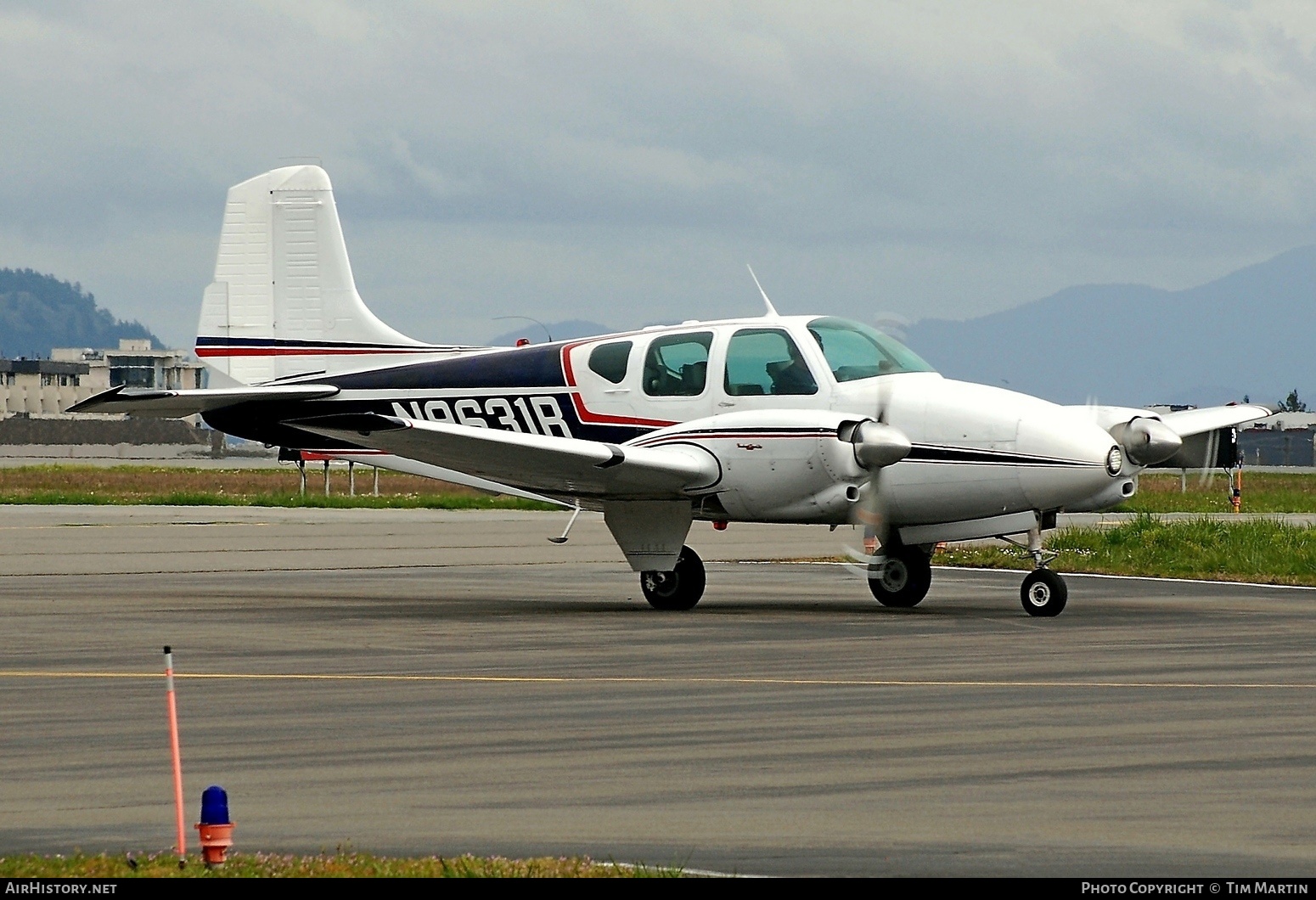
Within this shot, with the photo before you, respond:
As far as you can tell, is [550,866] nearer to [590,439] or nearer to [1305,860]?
[1305,860]

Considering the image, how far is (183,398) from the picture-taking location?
2181 cm

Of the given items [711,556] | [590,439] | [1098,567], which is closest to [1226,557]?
[1098,567]

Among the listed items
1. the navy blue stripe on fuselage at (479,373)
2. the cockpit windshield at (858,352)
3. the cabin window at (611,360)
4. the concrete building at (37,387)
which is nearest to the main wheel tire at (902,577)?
the cockpit windshield at (858,352)

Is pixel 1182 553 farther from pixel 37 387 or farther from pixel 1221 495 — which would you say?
pixel 37 387

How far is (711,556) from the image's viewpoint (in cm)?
3180

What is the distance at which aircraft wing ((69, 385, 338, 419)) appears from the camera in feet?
69.5

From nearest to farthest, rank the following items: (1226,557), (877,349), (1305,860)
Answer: (1305,860) → (877,349) → (1226,557)

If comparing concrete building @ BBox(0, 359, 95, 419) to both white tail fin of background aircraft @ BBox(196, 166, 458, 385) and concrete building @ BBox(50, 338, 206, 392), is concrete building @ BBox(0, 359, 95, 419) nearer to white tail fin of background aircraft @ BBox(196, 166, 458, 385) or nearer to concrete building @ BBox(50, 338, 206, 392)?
concrete building @ BBox(50, 338, 206, 392)

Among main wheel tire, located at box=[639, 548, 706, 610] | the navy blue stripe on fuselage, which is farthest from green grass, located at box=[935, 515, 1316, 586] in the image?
the navy blue stripe on fuselage

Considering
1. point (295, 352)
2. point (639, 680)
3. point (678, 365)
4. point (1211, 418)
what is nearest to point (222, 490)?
point (295, 352)

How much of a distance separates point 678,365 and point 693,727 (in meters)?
9.81

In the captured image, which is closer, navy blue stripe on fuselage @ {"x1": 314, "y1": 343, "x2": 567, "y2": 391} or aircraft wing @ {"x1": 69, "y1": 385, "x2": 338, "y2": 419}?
aircraft wing @ {"x1": 69, "y1": 385, "x2": 338, "y2": 419}

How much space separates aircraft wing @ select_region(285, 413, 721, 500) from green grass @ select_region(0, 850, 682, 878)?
37.9 feet
